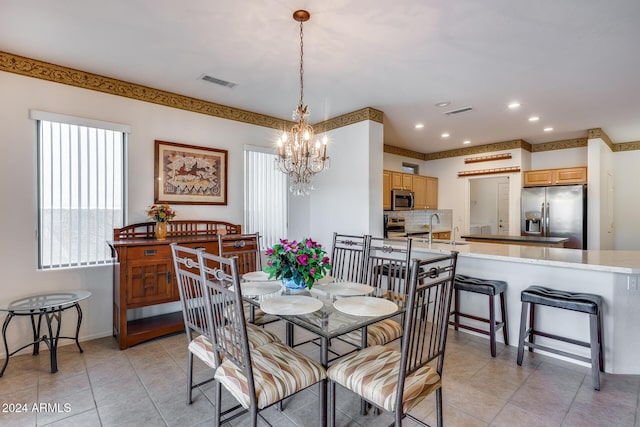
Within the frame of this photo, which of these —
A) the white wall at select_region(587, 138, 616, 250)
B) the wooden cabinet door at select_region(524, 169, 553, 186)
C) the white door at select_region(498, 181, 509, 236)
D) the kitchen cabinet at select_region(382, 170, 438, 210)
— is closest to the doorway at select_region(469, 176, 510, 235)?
the white door at select_region(498, 181, 509, 236)

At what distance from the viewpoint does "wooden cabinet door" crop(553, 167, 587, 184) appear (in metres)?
5.41

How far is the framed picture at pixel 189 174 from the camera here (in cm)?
361

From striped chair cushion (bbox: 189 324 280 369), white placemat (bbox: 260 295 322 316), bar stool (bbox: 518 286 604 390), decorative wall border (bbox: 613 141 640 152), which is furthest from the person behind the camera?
decorative wall border (bbox: 613 141 640 152)

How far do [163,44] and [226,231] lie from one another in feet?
7.05

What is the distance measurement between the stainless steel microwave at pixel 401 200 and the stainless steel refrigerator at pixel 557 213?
210 centimetres

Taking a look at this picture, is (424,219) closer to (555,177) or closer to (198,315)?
(555,177)

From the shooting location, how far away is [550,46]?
2.58m

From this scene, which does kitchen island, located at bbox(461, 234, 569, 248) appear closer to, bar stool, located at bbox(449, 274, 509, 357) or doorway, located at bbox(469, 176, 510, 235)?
doorway, located at bbox(469, 176, 510, 235)

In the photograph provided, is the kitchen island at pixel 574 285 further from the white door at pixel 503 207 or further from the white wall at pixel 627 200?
the white door at pixel 503 207

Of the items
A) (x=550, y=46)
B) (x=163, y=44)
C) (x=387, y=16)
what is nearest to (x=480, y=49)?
(x=550, y=46)

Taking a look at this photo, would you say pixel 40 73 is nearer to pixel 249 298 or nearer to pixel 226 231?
pixel 226 231

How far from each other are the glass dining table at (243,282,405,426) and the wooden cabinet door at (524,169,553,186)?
206 inches

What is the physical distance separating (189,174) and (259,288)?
7.16 feet

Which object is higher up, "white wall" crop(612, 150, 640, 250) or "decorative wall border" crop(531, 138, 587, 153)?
"decorative wall border" crop(531, 138, 587, 153)
